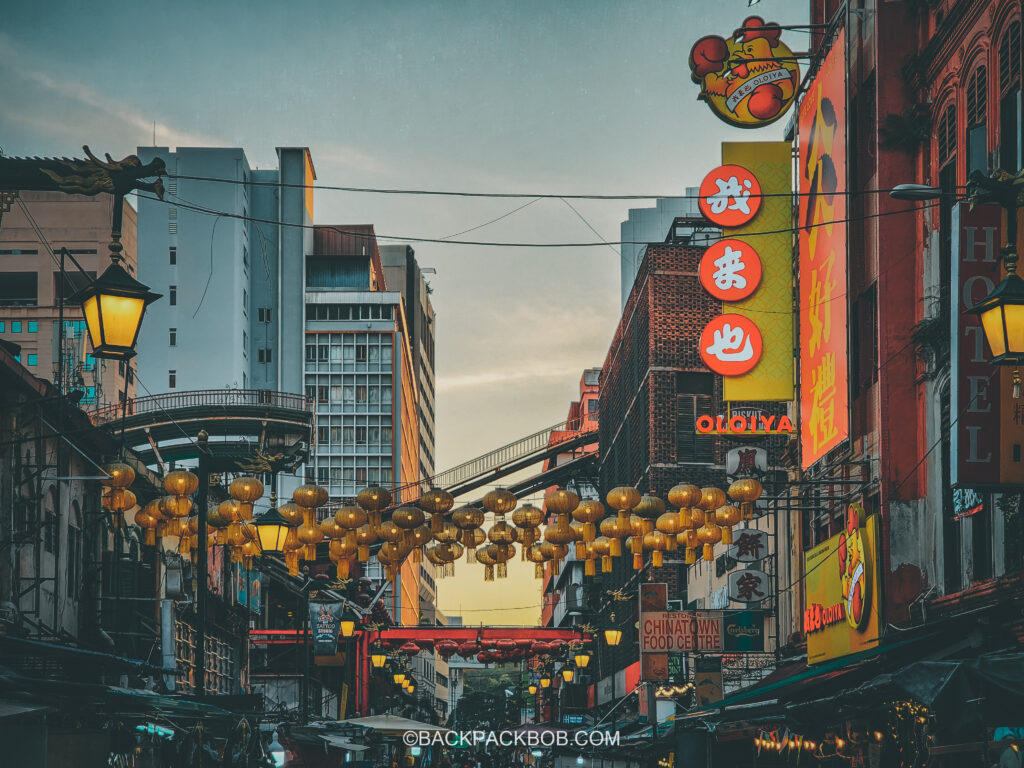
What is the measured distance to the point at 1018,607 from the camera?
15492 mm

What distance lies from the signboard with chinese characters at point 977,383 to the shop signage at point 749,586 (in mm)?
17311

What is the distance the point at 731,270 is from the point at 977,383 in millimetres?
12829

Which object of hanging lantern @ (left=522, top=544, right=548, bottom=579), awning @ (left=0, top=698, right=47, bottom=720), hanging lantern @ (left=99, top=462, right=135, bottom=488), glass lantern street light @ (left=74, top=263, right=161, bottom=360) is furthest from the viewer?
hanging lantern @ (left=522, top=544, right=548, bottom=579)

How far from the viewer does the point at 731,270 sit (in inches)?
1082

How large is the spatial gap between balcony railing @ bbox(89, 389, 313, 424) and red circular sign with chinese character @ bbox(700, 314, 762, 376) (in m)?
23.6

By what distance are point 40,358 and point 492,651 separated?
4355 centimetres

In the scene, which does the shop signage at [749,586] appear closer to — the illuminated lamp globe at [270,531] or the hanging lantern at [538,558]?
the hanging lantern at [538,558]

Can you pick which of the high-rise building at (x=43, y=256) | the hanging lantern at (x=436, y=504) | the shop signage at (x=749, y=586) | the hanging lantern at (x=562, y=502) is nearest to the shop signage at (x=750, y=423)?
the shop signage at (x=749, y=586)

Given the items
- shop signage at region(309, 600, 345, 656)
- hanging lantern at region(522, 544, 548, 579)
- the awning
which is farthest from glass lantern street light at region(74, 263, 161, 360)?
shop signage at region(309, 600, 345, 656)

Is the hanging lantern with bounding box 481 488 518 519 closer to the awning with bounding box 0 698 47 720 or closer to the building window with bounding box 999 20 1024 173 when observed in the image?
the building window with bounding box 999 20 1024 173

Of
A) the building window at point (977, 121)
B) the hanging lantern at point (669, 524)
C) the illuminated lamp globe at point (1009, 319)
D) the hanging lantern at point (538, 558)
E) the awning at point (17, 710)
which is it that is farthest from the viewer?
the hanging lantern at point (538, 558)

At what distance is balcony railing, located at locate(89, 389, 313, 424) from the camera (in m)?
53.1

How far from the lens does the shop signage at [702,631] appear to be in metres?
34.4

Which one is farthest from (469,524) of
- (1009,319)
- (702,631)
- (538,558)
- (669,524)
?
(1009,319)
